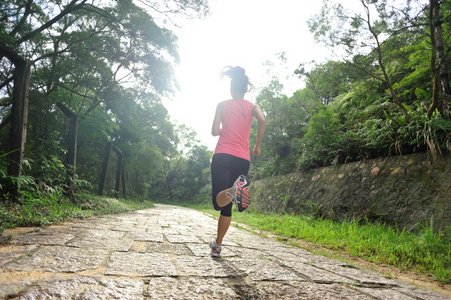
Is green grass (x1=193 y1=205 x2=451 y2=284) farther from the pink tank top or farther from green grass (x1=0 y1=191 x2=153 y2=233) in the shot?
green grass (x1=0 y1=191 x2=153 y2=233)

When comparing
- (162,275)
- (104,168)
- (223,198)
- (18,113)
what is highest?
(18,113)

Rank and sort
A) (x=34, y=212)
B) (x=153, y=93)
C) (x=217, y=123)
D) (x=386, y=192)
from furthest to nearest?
1. (x=153, y=93)
2. (x=386, y=192)
3. (x=34, y=212)
4. (x=217, y=123)

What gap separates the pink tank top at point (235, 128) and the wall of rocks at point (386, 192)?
9.96 ft

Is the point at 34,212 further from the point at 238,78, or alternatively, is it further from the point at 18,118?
the point at 238,78

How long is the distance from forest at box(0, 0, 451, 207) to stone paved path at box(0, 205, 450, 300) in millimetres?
2651

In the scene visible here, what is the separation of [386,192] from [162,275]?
15.9 feet

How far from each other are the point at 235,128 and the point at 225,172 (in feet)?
1.72

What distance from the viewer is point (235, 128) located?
2.79 m

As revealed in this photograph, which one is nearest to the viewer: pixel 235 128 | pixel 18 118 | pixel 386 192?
pixel 235 128

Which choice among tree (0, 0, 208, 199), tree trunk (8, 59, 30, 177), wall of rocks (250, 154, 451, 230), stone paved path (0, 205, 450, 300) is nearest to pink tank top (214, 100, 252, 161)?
stone paved path (0, 205, 450, 300)

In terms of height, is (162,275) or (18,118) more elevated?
(18,118)

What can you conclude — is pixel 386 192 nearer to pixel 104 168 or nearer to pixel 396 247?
pixel 396 247

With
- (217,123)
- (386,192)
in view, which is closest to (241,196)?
(217,123)

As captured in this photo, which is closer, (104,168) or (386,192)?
(386,192)
